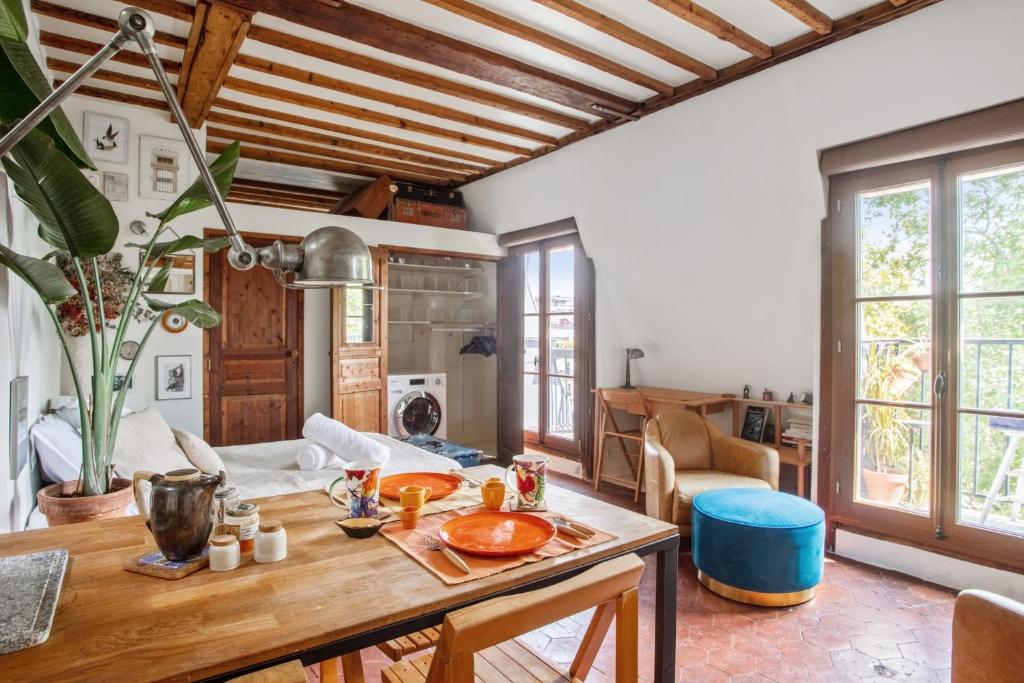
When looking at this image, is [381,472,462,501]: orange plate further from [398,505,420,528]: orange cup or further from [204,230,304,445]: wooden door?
[204,230,304,445]: wooden door

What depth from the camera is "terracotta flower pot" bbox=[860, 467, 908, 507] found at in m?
3.29

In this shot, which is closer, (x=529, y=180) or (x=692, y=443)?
(x=692, y=443)

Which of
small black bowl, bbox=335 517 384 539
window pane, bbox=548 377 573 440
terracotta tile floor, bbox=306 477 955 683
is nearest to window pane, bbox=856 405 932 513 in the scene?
terracotta tile floor, bbox=306 477 955 683

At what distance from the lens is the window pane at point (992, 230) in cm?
287

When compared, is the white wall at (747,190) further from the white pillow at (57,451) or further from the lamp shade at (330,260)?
the white pillow at (57,451)

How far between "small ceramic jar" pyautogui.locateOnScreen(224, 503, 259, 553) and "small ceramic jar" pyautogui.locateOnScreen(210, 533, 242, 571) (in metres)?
0.05

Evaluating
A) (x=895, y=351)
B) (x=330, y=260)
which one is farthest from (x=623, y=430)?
(x=330, y=260)

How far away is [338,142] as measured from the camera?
514 centimetres

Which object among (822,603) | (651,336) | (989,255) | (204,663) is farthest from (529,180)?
(204,663)

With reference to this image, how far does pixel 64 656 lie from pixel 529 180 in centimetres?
529

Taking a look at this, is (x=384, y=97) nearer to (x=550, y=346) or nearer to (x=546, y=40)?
(x=546, y=40)

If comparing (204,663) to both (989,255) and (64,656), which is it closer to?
(64,656)

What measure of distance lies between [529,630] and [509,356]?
5214 mm

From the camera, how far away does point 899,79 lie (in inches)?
120
